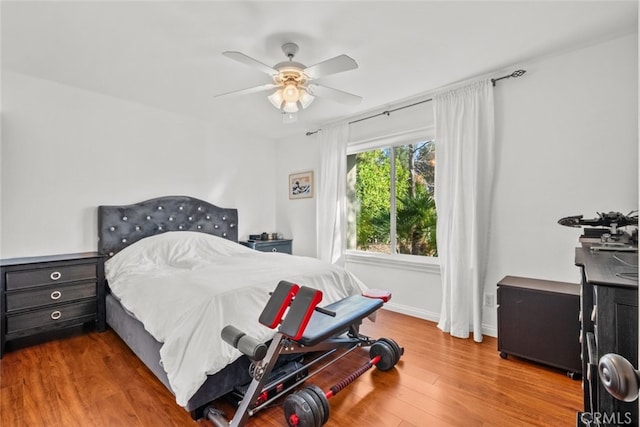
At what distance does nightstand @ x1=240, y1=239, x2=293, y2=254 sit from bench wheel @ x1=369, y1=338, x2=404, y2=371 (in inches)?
95.7

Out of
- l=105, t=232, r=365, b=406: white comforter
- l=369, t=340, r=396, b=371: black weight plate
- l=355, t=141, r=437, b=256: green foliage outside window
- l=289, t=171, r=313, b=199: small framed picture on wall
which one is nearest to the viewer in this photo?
l=105, t=232, r=365, b=406: white comforter

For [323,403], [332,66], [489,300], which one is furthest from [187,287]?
[489,300]

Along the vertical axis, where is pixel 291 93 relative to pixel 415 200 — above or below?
above

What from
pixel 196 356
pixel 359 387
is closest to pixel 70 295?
pixel 196 356

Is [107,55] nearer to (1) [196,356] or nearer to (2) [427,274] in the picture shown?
(1) [196,356]

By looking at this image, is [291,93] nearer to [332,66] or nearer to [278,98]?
[278,98]

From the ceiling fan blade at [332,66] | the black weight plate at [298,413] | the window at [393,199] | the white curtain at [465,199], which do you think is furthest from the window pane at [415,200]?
the black weight plate at [298,413]

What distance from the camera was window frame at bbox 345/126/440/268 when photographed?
3396 mm

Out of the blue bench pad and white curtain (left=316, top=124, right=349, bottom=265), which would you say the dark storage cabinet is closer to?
the blue bench pad

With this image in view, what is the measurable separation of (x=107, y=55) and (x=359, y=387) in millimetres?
3212

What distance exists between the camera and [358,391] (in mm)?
2010

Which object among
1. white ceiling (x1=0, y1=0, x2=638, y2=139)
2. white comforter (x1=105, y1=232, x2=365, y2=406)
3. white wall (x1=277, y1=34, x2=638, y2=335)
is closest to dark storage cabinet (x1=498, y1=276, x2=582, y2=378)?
white wall (x1=277, y1=34, x2=638, y2=335)

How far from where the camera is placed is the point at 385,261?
12.2ft

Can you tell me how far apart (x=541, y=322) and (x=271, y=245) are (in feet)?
10.7
